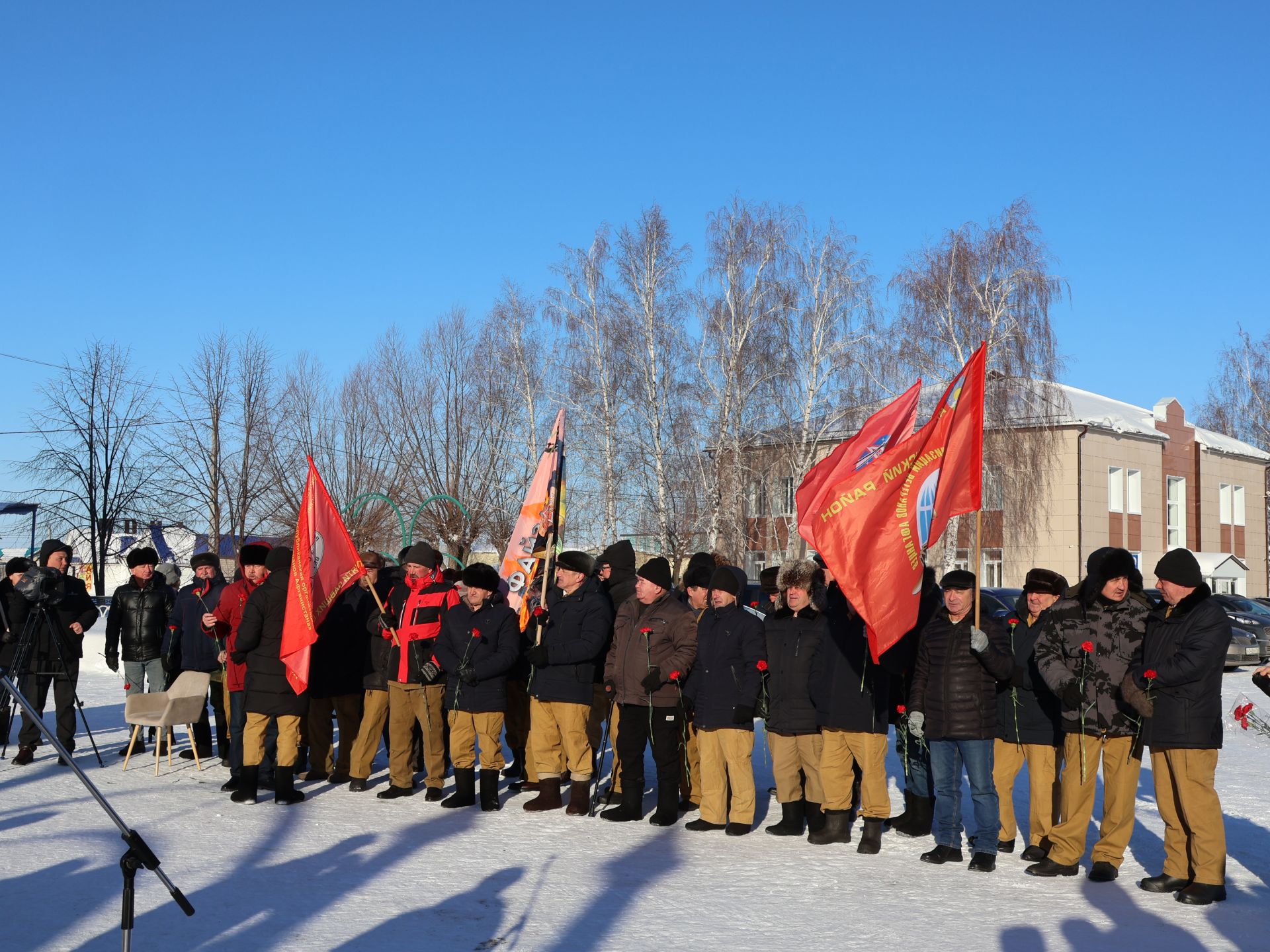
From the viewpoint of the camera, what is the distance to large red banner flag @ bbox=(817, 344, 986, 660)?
781 cm

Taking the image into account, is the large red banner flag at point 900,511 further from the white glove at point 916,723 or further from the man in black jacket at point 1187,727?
the man in black jacket at point 1187,727

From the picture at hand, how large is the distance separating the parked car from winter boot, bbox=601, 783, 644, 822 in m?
17.9

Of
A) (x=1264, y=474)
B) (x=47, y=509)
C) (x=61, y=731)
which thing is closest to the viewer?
(x=61, y=731)

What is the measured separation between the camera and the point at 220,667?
11938 millimetres

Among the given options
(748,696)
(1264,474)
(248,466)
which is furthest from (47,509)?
(1264,474)

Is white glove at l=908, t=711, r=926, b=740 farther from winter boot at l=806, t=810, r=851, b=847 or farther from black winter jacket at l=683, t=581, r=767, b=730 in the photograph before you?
black winter jacket at l=683, t=581, r=767, b=730

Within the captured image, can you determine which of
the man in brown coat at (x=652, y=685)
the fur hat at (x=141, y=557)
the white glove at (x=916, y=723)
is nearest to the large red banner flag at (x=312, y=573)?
the man in brown coat at (x=652, y=685)

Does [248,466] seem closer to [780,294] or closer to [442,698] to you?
[780,294]

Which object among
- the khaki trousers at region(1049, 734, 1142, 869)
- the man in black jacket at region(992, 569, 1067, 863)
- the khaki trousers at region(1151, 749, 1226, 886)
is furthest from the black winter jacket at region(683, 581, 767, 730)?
the khaki trousers at region(1151, 749, 1226, 886)

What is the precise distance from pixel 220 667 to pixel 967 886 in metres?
7.58

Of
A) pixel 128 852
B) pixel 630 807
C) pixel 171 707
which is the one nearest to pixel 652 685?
pixel 630 807

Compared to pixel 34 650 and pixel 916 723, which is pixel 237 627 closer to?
pixel 34 650

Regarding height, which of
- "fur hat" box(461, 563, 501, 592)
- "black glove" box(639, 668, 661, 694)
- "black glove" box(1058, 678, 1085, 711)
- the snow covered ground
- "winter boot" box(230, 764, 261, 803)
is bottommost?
the snow covered ground

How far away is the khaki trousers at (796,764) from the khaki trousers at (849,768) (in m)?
0.17
